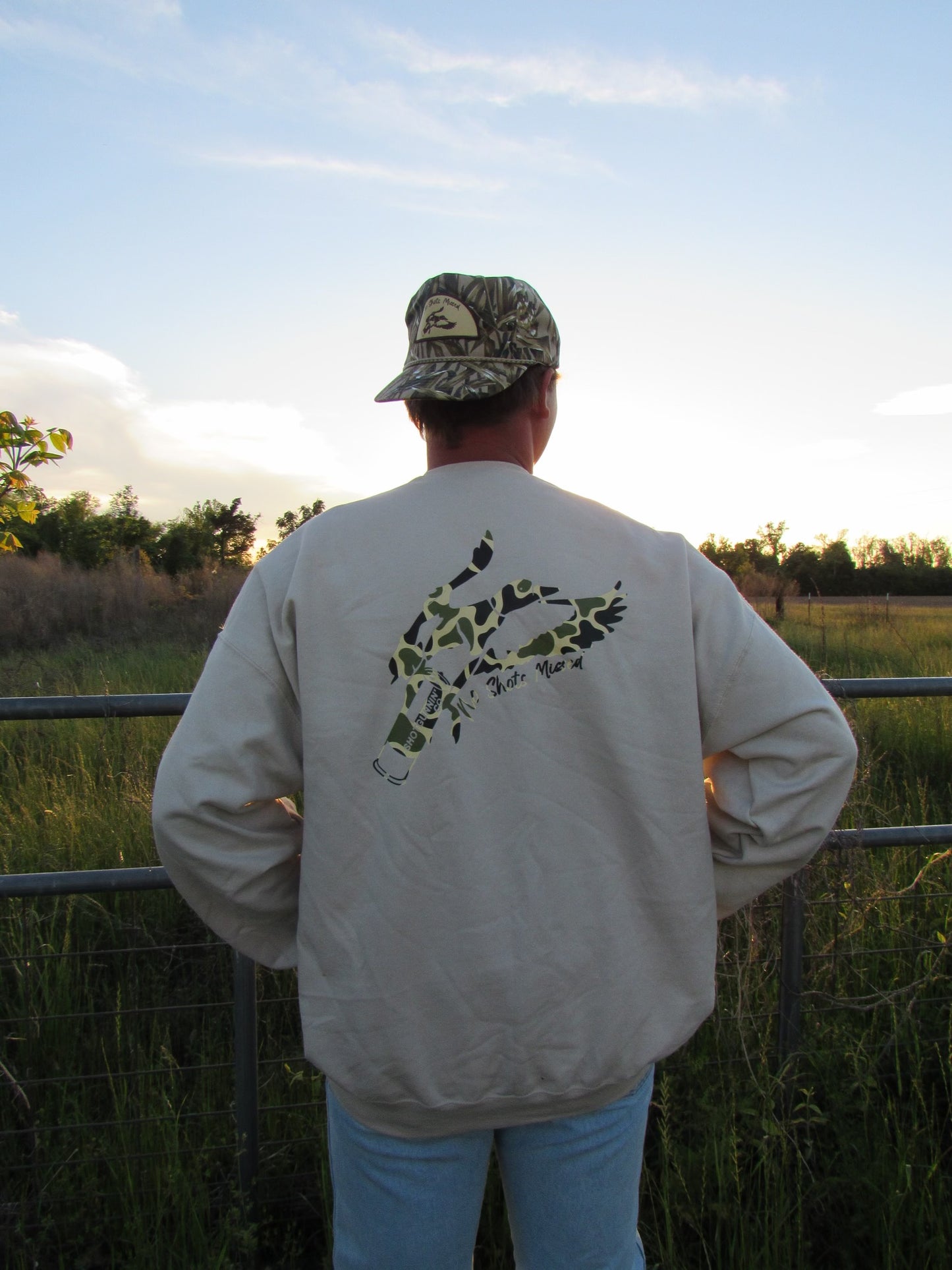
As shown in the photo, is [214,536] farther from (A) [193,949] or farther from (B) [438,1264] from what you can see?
(B) [438,1264]

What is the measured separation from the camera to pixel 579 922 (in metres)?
1.23

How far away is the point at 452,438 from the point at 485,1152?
1080mm

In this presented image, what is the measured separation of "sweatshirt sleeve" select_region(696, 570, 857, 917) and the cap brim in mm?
441

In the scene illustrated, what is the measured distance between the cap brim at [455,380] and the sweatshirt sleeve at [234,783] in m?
0.37

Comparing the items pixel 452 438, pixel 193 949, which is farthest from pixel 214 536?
pixel 452 438

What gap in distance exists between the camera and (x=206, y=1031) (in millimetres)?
2711

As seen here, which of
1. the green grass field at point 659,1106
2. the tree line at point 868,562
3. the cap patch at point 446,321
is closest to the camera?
the cap patch at point 446,321

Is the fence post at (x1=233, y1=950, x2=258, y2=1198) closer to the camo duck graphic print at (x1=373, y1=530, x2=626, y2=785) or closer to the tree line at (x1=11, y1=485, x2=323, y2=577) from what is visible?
the camo duck graphic print at (x1=373, y1=530, x2=626, y2=785)

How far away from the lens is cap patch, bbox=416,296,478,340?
1321 mm

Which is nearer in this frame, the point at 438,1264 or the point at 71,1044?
the point at 438,1264

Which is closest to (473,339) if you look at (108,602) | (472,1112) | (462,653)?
(462,653)

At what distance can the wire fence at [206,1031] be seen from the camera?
207 centimetres

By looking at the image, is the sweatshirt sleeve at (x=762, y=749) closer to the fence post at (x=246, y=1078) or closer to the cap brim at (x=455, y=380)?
the cap brim at (x=455, y=380)

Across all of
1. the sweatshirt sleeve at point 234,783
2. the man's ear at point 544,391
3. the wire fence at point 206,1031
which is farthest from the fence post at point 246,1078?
the man's ear at point 544,391
